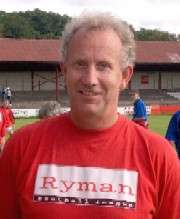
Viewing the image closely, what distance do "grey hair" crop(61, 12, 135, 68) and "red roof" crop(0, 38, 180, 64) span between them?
157ft

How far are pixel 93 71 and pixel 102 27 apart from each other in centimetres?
22

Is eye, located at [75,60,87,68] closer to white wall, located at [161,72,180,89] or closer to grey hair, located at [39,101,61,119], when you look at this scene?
grey hair, located at [39,101,61,119]

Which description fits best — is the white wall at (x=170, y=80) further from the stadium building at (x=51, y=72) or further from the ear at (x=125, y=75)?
the ear at (x=125, y=75)

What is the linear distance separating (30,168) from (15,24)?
360ft

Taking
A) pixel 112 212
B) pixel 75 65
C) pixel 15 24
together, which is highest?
pixel 15 24

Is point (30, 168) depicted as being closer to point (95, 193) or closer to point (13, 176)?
point (13, 176)

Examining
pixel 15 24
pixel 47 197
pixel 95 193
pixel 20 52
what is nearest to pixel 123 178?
pixel 95 193

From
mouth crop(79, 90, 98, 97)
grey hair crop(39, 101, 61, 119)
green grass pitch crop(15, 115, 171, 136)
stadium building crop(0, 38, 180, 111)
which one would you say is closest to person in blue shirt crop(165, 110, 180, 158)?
grey hair crop(39, 101, 61, 119)

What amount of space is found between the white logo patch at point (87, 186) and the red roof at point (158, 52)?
173 ft

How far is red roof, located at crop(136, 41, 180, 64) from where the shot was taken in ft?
186

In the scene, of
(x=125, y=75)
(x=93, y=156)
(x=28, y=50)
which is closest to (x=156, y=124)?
(x=28, y=50)

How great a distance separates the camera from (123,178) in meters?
2.83

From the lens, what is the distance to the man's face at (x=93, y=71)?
2.85 m

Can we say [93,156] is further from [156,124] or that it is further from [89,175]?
[156,124]
